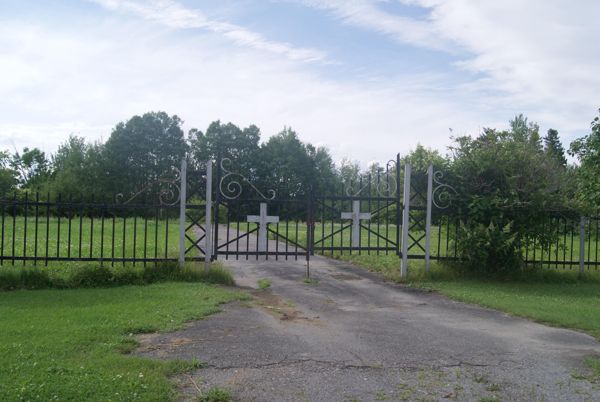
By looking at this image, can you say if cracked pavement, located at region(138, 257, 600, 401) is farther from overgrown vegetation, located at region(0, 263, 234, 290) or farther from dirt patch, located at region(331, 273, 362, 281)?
dirt patch, located at region(331, 273, 362, 281)

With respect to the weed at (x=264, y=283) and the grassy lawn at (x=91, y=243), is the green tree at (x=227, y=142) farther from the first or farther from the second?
the weed at (x=264, y=283)

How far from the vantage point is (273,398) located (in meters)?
4.57

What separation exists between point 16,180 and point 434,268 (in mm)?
57571

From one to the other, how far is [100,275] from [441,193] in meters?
7.38

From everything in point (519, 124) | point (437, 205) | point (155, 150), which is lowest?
point (437, 205)

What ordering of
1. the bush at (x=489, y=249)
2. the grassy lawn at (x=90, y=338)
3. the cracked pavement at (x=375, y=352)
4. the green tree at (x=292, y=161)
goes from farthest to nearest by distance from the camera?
the green tree at (x=292, y=161), the bush at (x=489, y=249), the cracked pavement at (x=375, y=352), the grassy lawn at (x=90, y=338)

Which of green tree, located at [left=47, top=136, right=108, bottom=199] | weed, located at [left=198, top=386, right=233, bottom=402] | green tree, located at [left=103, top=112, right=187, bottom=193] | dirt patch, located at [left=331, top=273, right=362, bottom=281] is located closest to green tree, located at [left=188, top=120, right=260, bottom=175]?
green tree, located at [left=103, top=112, right=187, bottom=193]

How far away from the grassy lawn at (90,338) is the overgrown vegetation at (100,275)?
1.40ft

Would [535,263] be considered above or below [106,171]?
below

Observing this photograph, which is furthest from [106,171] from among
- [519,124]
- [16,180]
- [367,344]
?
[367,344]

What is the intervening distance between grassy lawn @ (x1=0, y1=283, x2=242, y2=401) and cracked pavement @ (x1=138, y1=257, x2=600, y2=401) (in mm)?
352

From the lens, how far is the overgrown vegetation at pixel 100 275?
9.72 m

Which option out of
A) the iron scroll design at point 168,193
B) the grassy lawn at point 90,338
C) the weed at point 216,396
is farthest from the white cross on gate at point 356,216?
the weed at point 216,396

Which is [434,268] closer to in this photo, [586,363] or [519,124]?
[586,363]
